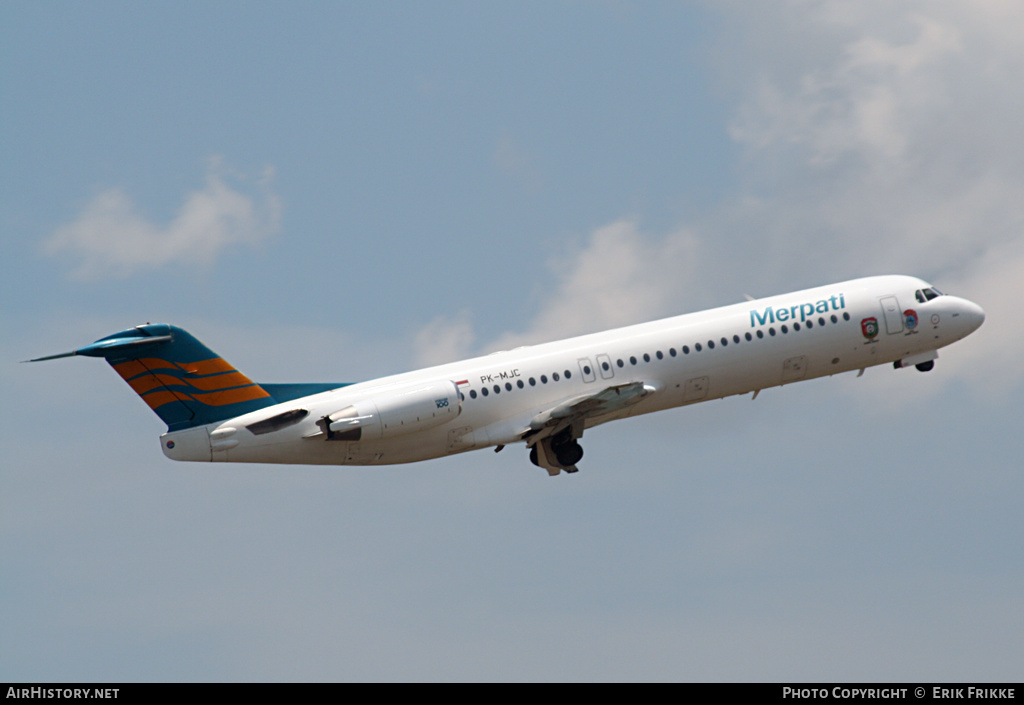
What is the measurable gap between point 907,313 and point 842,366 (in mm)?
2742

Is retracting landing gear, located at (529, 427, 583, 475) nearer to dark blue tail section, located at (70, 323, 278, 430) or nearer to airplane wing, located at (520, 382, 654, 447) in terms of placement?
airplane wing, located at (520, 382, 654, 447)

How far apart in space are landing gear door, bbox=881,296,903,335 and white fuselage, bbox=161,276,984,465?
31 mm

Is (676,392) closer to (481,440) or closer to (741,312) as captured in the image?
(741,312)

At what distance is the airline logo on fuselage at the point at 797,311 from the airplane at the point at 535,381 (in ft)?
0.14

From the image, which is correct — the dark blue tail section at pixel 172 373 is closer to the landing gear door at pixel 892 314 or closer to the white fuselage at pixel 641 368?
the white fuselage at pixel 641 368

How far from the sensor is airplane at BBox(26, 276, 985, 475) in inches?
1378

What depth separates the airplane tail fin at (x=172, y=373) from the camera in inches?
1367

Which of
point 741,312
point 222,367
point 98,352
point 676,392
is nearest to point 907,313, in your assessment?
point 741,312

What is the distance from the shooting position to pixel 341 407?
3556cm

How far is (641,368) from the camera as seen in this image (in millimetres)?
37719

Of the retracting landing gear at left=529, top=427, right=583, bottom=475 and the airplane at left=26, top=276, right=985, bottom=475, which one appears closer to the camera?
the airplane at left=26, top=276, right=985, bottom=475

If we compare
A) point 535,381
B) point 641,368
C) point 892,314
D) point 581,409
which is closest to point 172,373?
point 535,381

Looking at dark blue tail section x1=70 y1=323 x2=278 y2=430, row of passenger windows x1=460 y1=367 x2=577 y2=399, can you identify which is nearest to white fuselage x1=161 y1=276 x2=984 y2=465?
→ row of passenger windows x1=460 y1=367 x2=577 y2=399

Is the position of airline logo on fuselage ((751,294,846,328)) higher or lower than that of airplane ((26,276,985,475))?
higher
